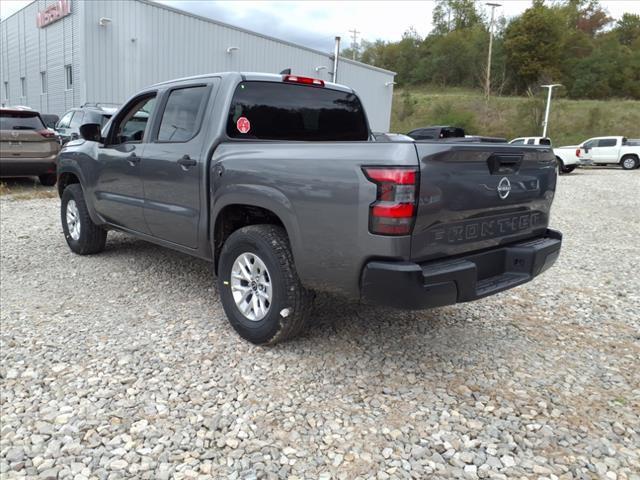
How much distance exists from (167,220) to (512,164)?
2683 millimetres

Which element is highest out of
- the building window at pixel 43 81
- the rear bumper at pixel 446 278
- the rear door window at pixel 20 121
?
the building window at pixel 43 81

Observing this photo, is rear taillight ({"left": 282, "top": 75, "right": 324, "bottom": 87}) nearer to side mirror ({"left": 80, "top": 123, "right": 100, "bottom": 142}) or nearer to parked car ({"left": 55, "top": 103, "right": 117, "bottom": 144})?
side mirror ({"left": 80, "top": 123, "right": 100, "bottom": 142})

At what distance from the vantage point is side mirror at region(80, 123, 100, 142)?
16.8ft

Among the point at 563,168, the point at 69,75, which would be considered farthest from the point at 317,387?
the point at 563,168

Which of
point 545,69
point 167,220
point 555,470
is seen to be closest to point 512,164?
point 555,470

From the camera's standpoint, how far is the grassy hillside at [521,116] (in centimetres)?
3872

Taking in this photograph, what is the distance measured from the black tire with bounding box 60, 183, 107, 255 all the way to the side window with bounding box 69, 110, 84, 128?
704cm

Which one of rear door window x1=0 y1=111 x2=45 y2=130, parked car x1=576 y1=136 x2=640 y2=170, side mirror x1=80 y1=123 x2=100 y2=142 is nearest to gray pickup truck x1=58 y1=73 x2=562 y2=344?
side mirror x1=80 y1=123 x2=100 y2=142

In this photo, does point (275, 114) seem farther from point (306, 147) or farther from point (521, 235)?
point (521, 235)

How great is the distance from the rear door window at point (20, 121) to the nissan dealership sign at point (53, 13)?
33.3 ft

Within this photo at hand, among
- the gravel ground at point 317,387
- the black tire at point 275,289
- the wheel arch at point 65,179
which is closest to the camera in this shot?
the gravel ground at point 317,387

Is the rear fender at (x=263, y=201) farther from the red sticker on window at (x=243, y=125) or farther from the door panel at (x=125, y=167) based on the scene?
the door panel at (x=125, y=167)

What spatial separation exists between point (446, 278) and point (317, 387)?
1.01 metres

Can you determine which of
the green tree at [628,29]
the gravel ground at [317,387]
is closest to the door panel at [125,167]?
the gravel ground at [317,387]
